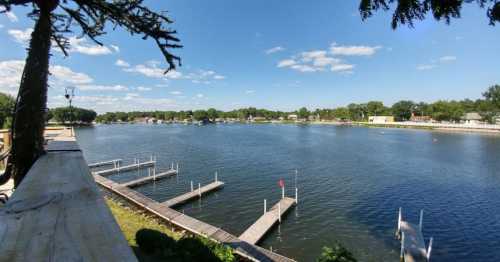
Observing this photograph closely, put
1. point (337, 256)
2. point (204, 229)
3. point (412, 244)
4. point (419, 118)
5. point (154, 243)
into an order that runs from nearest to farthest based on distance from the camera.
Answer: point (337, 256), point (154, 243), point (412, 244), point (204, 229), point (419, 118)

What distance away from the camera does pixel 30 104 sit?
12.6 ft

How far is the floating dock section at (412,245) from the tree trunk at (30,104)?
56.0 feet

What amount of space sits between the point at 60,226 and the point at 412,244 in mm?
18526

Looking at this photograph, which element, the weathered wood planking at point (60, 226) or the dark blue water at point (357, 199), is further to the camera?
the dark blue water at point (357, 199)

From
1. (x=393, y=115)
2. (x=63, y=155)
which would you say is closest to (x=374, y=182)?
(x=63, y=155)

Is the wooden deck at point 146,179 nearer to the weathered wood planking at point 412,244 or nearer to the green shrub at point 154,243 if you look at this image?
the green shrub at point 154,243

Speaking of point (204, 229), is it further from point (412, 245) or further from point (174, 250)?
point (412, 245)

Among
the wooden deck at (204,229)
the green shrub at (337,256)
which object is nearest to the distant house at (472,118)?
the wooden deck at (204,229)

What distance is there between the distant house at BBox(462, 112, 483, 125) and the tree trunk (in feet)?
531

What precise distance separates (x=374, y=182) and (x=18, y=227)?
34.2 m

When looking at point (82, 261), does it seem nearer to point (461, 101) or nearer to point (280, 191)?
point (280, 191)

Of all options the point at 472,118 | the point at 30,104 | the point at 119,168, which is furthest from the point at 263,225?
the point at 472,118

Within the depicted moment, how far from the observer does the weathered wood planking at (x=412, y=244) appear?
14148 mm

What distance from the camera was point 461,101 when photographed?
486ft
